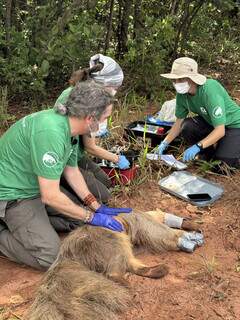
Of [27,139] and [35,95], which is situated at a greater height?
[27,139]

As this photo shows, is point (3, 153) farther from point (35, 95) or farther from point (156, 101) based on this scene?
point (156, 101)

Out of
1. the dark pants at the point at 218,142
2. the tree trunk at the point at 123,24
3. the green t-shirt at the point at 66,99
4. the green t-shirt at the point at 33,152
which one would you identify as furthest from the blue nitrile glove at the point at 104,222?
the tree trunk at the point at 123,24

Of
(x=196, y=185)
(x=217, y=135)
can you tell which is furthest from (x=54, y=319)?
(x=217, y=135)

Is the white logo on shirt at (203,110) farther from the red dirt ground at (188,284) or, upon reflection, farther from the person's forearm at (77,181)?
the person's forearm at (77,181)

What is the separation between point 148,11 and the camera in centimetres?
788

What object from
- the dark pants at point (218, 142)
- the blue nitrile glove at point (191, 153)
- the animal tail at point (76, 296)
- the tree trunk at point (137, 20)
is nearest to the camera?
the animal tail at point (76, 296)

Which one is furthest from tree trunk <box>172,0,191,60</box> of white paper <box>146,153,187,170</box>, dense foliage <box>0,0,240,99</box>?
white paper <box>146,153,187,170</box>

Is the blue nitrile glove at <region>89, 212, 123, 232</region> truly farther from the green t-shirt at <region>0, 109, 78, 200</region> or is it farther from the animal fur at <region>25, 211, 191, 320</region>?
the green t-shirt at <region>0, 109, 78, 200</region>

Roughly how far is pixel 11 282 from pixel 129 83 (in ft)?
14.5

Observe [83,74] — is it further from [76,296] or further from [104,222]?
[76,296]

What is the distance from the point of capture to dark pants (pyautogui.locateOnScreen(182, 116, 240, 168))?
504 cm

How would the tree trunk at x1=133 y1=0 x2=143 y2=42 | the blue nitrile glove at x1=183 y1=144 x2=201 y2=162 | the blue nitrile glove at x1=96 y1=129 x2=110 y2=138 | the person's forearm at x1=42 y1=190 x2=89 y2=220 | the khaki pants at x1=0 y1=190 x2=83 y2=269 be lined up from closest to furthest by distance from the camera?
the person's forearm at x1=42 y1=190 x2=89 y2=220, the khaki pants at x1=0 y1=190 x2=83 y2=269, the blue nitrile glove at x1=96 y1=129 x2=110 y2=138, the blue nitrile glove at x1=183 y1=144 x2=201 y2=162, the tree trunk at x1=133 y1=0 x2=143 y2=42

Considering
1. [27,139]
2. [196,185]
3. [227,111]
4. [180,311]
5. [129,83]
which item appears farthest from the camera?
[129,83]

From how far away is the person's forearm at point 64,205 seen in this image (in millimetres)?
3465
